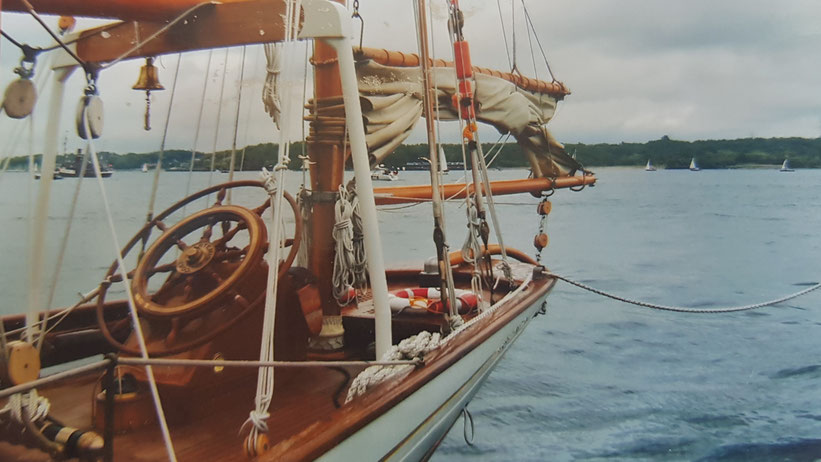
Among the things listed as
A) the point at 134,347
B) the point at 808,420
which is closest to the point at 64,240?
the point at 134,347

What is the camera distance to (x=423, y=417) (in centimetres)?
366

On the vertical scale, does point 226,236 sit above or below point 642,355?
above

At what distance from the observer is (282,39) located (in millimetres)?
3068

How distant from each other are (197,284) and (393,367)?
1209 millimetres

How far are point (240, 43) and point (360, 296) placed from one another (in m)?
3.26

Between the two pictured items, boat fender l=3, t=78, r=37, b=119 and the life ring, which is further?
the life ring

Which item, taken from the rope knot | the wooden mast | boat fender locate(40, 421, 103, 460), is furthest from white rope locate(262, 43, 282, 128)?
boat fender locate(40, 421, 103, 460)

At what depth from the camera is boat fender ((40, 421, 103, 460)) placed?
8.12 feet

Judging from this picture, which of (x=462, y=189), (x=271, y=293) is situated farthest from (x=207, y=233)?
(x=462, y=189)

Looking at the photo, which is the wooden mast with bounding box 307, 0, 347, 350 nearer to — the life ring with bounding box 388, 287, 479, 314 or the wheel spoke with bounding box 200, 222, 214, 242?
the life ring with bounding box 388, 287, 479, 314

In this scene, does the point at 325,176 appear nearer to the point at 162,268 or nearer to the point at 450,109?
the point at 162,268

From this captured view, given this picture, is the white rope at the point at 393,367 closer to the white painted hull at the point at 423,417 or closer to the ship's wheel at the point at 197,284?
the white painted hull at the point at 423,417

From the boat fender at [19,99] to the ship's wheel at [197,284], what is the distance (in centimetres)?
95

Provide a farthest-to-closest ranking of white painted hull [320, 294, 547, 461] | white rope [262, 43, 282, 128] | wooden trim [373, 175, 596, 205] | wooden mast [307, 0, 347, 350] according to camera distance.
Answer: wooden trim [373, 175, 596, 205] → wooden mast [307, 0, 347, 350] → white rope [262, 43, 282, 128] → white painted hull [320, 294, 547, 461]
